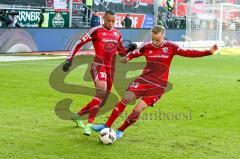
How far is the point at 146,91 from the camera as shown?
8.41 meters

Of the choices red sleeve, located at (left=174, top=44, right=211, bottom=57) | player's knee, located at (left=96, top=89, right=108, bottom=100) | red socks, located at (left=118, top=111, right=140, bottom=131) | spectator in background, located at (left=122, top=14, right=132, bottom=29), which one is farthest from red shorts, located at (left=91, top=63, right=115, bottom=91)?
spectator in background, located at (left=122, top=14, right=132, bottom=29)

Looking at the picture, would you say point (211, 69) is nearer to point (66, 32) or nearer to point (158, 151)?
point (66, 32)

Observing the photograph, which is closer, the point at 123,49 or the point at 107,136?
the point at 107,136

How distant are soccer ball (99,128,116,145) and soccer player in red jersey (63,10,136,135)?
1074 mm

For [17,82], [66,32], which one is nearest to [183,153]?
[17,82]

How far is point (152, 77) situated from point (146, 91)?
0.88ft

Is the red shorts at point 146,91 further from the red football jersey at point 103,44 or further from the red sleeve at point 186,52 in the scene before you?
the red football jersey at point 103,44

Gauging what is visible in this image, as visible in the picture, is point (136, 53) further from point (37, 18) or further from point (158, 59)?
point (37, 18)

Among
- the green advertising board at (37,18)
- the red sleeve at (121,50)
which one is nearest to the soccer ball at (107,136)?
the red sleeve at (121,50)

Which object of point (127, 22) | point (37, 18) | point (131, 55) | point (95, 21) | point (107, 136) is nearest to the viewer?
point (107, 136)

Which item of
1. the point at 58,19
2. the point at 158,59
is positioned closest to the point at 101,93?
the point at 158,59

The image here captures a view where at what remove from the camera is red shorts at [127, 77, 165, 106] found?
27.4 ft

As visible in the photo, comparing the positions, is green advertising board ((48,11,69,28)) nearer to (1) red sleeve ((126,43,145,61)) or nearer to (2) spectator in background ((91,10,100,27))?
(2) spectator in background ((91,10,100,27))

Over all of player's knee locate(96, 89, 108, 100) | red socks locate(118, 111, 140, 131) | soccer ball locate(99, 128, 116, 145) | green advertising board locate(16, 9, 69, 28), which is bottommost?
soccer ball locate(99, 128, 116, 145)
